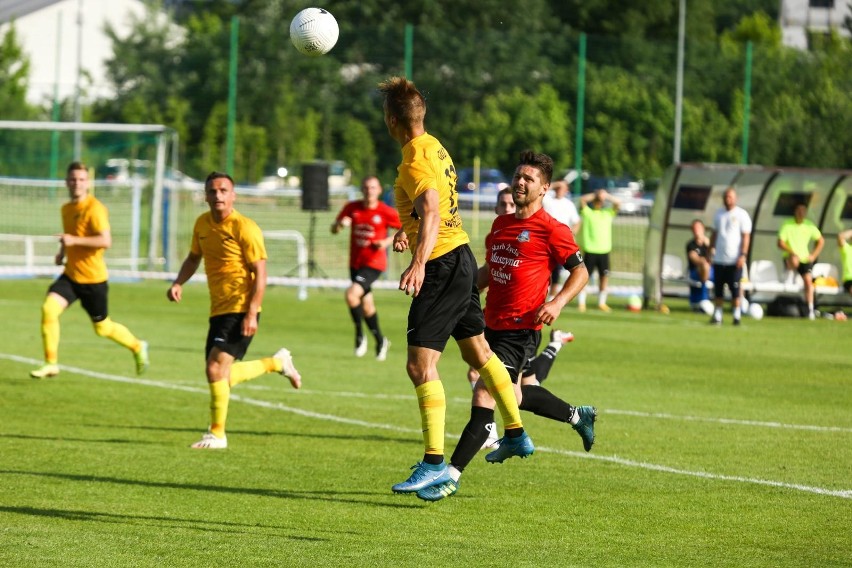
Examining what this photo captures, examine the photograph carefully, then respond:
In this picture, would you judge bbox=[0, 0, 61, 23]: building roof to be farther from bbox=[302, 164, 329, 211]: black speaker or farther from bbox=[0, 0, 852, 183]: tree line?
bbox=[302, 164, 329, 211]: black speaker

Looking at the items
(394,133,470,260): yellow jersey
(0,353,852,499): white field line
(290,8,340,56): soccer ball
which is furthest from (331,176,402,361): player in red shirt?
(394,133,470,260): yellow jersey

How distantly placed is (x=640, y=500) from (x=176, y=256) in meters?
24.5

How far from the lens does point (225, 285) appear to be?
10.4 m

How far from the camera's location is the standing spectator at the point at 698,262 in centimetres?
2603

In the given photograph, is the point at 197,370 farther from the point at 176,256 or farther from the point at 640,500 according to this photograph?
the point at 176,256

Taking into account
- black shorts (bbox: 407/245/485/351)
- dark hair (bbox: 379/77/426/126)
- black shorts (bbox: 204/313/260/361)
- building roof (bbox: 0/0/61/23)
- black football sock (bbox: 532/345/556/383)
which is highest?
building roof (bbox: 0/0/61/23)

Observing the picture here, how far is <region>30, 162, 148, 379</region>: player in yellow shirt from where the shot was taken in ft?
44.6

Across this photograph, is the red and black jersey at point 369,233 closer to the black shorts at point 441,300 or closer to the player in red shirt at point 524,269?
the player in red shirt at point 524,269

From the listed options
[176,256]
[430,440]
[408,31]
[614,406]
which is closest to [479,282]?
[430,440]

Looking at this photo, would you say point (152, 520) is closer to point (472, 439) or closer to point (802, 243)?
point (472, 439)

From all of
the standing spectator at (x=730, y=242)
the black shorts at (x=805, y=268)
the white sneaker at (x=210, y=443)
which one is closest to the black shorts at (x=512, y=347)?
the white sneaker at (x=210, y=443)

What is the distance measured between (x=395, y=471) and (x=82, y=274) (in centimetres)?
573

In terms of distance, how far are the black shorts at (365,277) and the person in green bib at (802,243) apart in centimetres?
1034

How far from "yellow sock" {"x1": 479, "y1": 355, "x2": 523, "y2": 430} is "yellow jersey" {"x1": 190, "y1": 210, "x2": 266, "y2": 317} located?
106 inches
